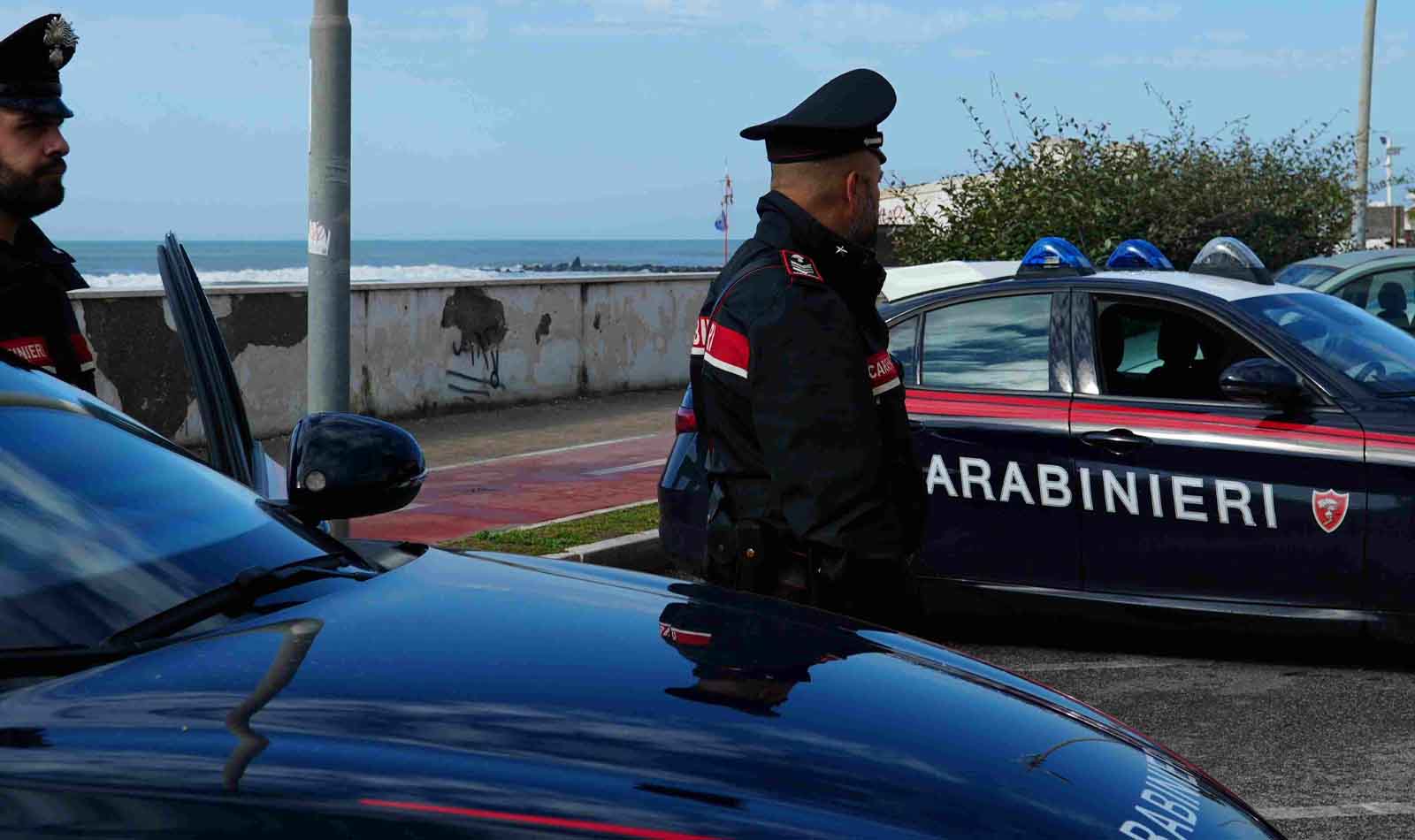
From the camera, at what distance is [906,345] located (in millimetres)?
7020

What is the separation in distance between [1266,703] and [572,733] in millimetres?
4500

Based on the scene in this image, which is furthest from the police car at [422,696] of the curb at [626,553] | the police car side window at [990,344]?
the curb at [626,553]

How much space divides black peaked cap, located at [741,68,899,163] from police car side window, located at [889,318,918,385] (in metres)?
3.24

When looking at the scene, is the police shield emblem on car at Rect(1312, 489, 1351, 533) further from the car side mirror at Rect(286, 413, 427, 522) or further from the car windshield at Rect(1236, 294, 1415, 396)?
the car side mirror at Rect(286, 413, 427, 522)

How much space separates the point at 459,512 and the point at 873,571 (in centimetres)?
Answer: 688

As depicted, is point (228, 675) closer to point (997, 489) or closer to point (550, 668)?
point (550, 668)

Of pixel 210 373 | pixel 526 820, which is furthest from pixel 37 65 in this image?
pixel 526 820

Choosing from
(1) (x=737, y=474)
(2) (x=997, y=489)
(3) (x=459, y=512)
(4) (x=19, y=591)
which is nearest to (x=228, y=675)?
(4) (x=19, y=591)

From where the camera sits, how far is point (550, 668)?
2.32 meters

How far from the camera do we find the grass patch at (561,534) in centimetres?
860

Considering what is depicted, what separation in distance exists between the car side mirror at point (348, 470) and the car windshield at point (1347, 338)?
419cm

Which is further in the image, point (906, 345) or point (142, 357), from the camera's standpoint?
point (142, 357)

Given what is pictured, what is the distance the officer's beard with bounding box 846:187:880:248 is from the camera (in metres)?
3.70

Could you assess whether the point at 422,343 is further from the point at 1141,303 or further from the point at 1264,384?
the point at 1264,384
